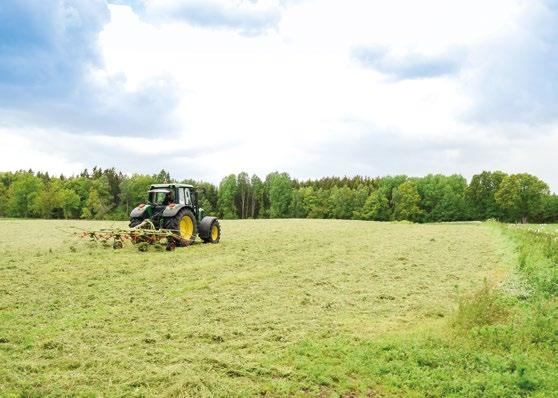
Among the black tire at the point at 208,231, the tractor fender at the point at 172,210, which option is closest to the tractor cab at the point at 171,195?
the tractor fender at the point at 172,210

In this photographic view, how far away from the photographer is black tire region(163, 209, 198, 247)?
18.6m

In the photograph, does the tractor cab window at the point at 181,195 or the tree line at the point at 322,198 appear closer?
the tractor cab window at the point at 181,195

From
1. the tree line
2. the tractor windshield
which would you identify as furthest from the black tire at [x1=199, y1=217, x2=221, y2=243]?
the tree line

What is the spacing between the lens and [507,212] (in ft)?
258

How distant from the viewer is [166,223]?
61.4 ft

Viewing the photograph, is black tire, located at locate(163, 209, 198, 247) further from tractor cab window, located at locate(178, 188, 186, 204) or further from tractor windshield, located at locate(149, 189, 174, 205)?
tractor windshield, located at locate(149, 189, 174, 205)

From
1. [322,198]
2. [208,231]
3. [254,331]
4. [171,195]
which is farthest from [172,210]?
[322,198]

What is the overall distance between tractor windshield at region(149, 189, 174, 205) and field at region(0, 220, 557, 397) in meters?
4.67

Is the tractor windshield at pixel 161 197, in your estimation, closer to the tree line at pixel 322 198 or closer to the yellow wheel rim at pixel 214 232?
the yellow wheel rim at pixel 214 232

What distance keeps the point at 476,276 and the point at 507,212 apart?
71327mm

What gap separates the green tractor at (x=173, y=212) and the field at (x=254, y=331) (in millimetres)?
3433

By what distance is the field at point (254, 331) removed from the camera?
21.0 ft

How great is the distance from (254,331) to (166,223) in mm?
11072

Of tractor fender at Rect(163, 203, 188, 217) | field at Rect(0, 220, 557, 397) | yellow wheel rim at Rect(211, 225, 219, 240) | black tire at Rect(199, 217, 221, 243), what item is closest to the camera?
field at Rect(0, 220, 557, 397)
